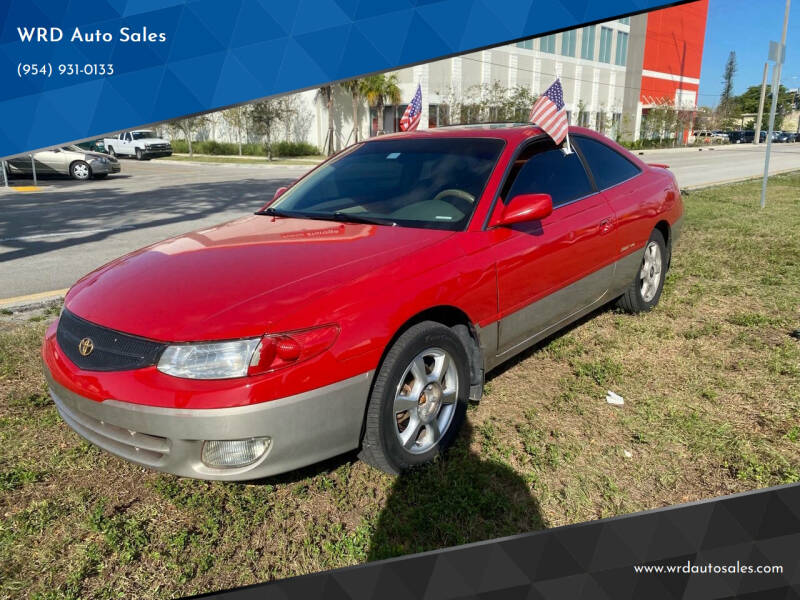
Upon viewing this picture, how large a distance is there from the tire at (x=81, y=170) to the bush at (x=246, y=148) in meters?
18.3

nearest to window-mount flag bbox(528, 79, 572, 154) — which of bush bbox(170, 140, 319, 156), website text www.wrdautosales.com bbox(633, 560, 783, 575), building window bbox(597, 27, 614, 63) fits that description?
website text www.wrdautosales.com bbox(633, 560, 783, 575)

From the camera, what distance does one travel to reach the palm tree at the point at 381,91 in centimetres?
3397

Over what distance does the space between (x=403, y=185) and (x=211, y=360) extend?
1.79 metres

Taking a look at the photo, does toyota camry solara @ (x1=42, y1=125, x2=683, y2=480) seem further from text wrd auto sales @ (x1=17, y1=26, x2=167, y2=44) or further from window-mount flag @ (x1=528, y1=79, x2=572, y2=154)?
text wrd auto sales @ (x1=17, y1=26, x2=167, y2=44)

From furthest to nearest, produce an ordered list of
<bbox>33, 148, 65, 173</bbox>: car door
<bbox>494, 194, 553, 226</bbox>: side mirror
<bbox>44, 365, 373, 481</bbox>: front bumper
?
<bbox>33, 148, 65, 173</bbox>: car door → <bbox>494, 194, 553, 226</bbox>: side mirror → <bbox>44, 365, 373, 481</bbox>: front bumper

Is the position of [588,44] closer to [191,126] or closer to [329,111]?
[329,111]

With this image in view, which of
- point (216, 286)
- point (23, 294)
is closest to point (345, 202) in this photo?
point (216, 286)

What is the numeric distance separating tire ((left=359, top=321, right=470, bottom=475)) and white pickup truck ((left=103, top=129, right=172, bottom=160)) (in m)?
35.7

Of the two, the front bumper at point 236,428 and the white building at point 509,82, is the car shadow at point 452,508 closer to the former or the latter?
the front bumper at point 236,428

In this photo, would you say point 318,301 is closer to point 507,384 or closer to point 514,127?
point 507,384

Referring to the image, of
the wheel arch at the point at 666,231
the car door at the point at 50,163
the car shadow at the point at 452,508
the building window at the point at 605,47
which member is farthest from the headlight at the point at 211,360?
the building window at the point at 605,47

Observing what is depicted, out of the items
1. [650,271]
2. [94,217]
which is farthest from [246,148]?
[650,271]

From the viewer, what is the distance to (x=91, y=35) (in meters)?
2.07

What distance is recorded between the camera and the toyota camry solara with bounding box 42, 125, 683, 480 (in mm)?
2322
